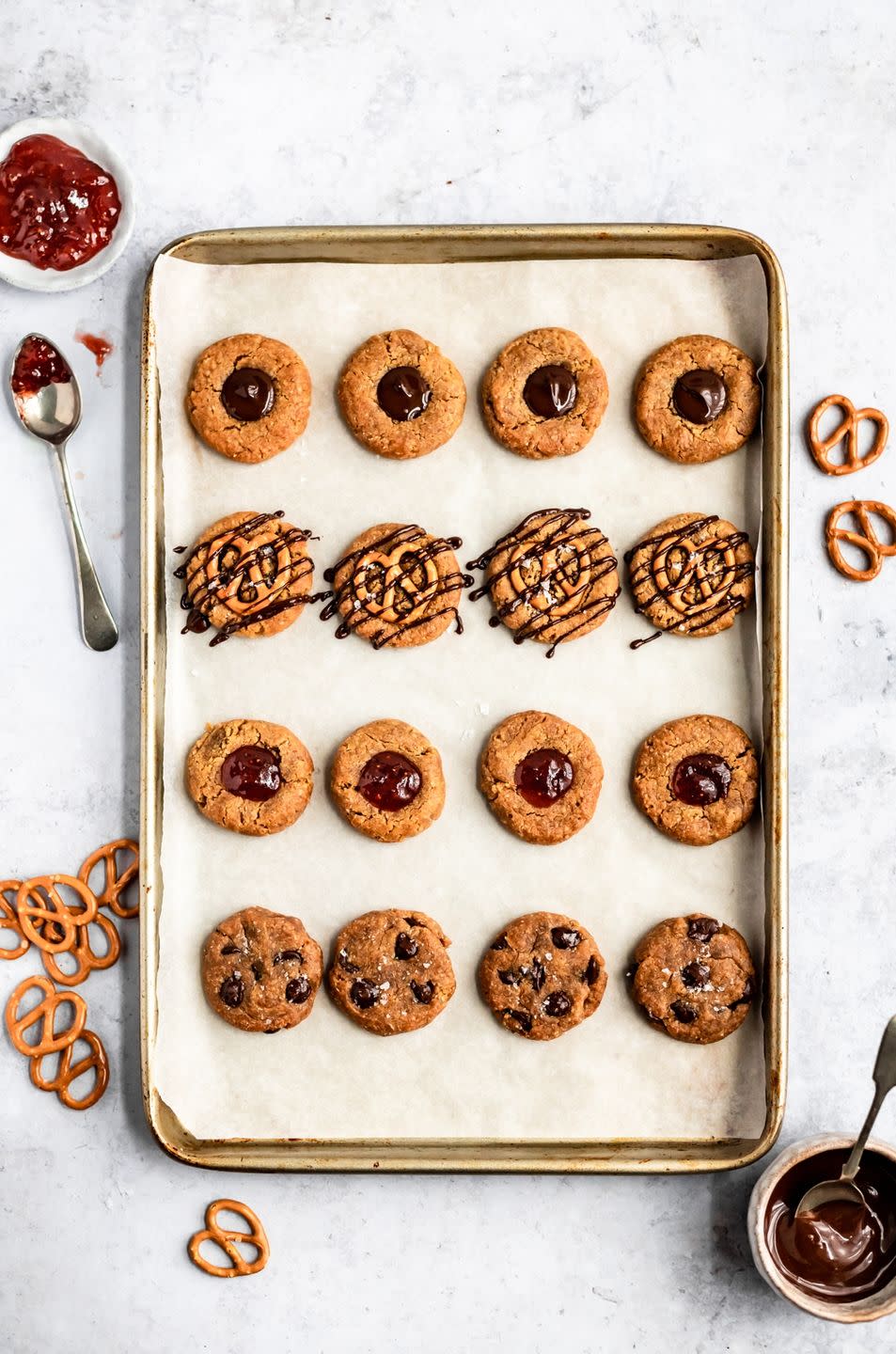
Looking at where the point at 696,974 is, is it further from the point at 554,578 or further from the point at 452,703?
the point at 554,578

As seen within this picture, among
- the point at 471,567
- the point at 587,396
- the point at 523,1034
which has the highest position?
the point at 587,396

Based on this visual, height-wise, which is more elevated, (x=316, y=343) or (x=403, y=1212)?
(x=316, y=343)

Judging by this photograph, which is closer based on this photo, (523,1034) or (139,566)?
(523,1034)

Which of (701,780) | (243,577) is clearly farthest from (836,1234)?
(243,577)

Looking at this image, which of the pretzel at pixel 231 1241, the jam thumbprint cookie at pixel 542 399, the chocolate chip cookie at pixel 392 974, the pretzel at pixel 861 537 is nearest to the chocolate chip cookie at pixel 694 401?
the jam thumbprint cookie at pixel 542 399

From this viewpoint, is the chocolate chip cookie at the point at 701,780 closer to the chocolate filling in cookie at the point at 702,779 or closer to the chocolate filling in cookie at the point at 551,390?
the chocolate filling in cookie at the point at 702,779

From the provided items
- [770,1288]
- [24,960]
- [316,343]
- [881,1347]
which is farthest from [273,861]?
[881,1347]

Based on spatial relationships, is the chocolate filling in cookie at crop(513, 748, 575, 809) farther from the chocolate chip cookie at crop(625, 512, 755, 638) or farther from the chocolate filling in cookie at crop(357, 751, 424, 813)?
the chocolate chip cookie at crop(625, 512, 755, 638)

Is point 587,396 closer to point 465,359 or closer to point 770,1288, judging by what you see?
point 465,359
